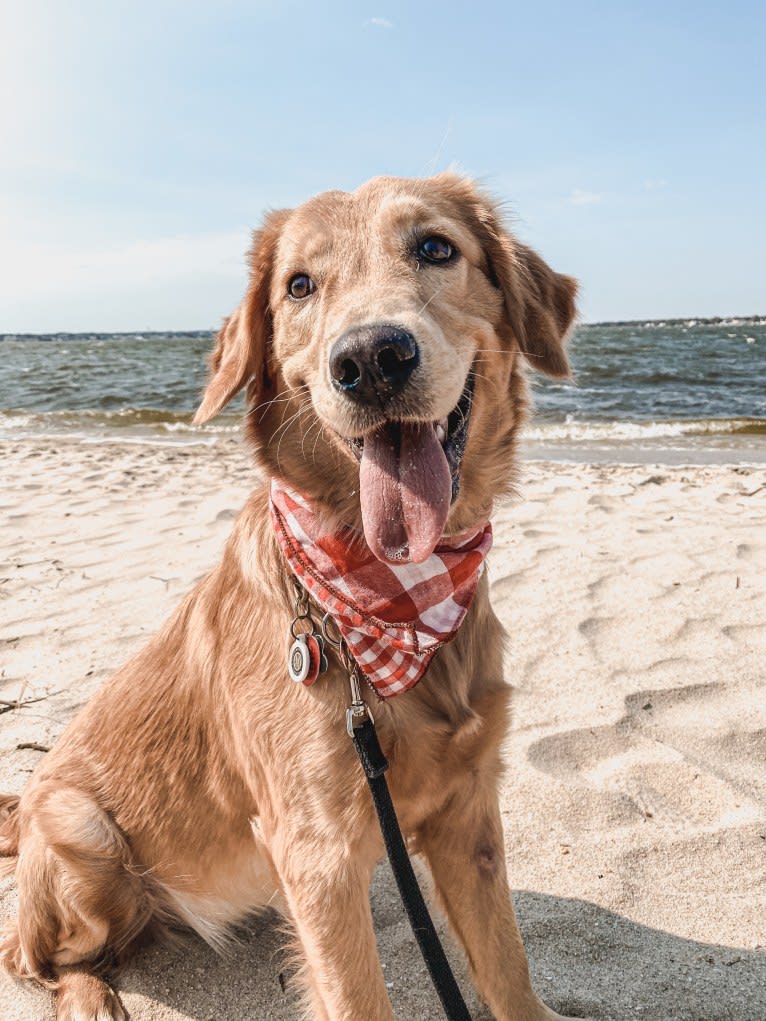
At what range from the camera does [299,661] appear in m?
1.92

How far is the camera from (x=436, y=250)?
7.53ft

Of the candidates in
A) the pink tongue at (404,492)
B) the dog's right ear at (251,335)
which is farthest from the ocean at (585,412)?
the pink tongue at (404,492)

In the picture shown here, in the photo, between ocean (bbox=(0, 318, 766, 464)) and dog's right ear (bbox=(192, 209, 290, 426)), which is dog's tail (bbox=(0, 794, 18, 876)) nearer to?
dog's right ear (bbox=(192, 209, 290, 426))

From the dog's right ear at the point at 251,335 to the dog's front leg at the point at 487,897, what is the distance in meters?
1.34

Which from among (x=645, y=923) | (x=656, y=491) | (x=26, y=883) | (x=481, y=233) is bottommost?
(x=645, y=923)

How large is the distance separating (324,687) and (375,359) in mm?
795

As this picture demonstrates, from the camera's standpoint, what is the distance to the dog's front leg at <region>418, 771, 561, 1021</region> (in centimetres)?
215

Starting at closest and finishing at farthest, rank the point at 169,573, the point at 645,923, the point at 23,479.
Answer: the point at 645,923 → the point at 169,573 → the point at 23,479

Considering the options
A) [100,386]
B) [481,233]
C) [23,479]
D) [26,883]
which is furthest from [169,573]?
[100,386]

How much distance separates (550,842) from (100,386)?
20.4 metres

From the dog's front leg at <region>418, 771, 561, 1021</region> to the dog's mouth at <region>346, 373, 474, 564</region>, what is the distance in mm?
725

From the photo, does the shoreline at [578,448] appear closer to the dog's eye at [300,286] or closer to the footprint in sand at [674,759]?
the footprint in sand at [674,759]

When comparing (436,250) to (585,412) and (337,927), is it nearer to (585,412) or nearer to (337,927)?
(337,927)

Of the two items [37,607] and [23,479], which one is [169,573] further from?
[23,479]
